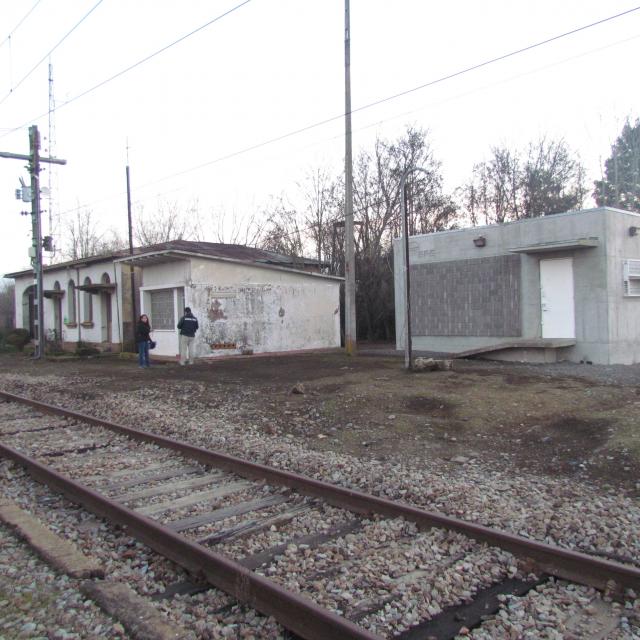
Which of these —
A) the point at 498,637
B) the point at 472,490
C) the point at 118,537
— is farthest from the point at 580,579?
the point at 118,537

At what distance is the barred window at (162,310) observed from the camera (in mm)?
21281

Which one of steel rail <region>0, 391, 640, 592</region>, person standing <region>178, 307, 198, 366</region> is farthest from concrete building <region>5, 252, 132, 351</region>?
steel rail <region>0, 391, 640, 592</region>

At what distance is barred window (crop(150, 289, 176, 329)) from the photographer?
2128cm

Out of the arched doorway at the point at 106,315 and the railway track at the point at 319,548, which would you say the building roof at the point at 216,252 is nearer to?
the arched doorway at the point at 106,315

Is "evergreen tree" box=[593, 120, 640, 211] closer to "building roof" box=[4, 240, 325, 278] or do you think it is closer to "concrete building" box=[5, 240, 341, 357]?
"building roof" box=[4, 240, 325, 278]

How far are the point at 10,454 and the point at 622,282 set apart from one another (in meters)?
14.3

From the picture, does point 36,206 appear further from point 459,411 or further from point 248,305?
point 459,411

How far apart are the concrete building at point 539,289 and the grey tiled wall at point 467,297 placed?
0.03 meters

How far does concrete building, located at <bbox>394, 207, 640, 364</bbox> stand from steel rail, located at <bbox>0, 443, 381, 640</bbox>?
12.7 metres

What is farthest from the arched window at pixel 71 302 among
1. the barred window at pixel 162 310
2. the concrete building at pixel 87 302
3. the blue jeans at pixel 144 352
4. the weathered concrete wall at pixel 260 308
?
the blue jeans at pixel 144 352

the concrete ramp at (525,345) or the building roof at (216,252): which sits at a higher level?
the building roof at (216,252)

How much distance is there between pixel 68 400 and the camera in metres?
12.9

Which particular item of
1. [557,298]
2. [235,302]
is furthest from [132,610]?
[235,302]

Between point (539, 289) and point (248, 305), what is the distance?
9.72 metres
